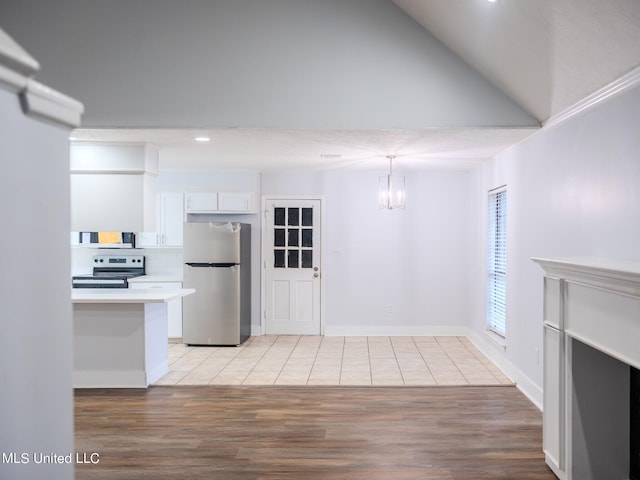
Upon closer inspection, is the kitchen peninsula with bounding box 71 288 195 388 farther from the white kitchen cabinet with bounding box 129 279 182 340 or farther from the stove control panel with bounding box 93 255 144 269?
the stove control panel with bounding box 93 255 144 269

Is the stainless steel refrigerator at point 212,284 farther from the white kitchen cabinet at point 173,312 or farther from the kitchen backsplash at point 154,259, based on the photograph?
the kitchen backsplash at point 154,259

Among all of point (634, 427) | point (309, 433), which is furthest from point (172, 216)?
point (634, 427)

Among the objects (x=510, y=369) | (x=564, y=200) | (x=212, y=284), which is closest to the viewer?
(x=564, y=200)

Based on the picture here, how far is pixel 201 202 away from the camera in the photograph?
748 cm

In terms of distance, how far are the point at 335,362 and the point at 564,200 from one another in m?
3.15

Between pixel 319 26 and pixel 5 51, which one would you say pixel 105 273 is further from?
pixel 5 51

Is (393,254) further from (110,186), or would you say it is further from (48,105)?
(48,105)

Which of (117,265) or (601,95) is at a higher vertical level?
(601,95)

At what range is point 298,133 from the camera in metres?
4.62

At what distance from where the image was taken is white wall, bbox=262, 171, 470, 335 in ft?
25.1

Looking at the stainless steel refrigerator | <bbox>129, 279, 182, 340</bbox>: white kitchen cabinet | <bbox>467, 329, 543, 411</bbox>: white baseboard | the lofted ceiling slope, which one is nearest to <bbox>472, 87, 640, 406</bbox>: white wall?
<bbox>467, 329, 543, 411</bbox>: white baseboard

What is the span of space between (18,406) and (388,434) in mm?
3372

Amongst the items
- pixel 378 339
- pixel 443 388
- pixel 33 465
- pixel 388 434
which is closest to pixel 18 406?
pixel 33 465

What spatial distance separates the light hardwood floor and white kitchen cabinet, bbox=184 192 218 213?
2.98 meters
